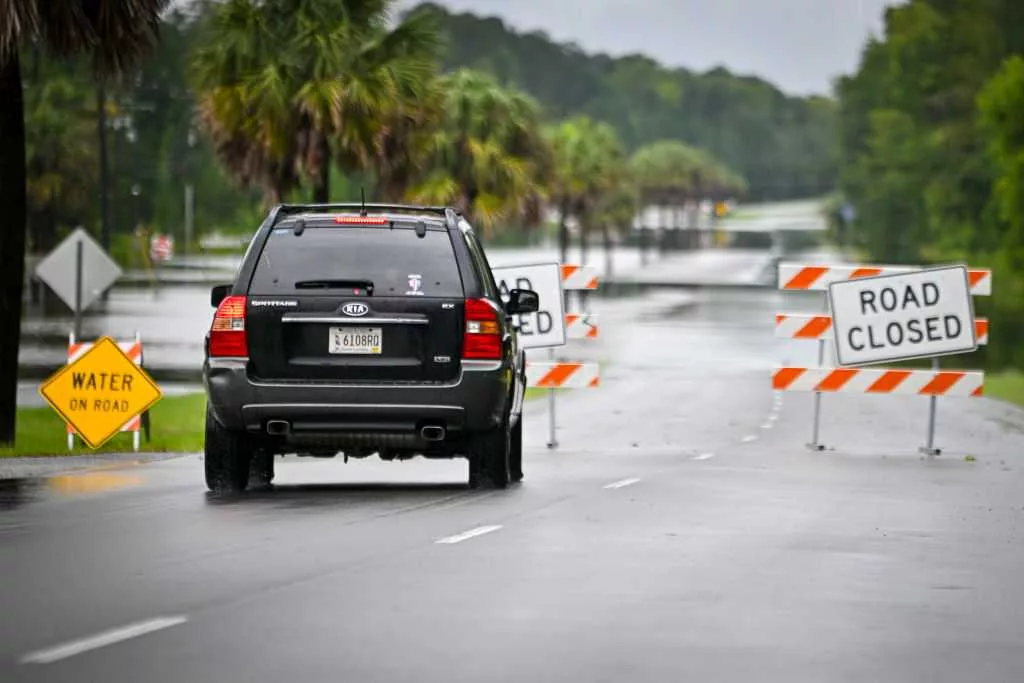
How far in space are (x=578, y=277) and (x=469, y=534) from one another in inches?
406

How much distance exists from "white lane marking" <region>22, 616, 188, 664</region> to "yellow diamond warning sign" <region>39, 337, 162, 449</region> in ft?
37.4

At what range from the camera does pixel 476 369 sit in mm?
15734

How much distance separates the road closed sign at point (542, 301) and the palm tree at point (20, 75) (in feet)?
14.4

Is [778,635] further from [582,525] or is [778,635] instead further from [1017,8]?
[1017,8]

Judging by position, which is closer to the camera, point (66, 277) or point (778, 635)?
point (778, 635)

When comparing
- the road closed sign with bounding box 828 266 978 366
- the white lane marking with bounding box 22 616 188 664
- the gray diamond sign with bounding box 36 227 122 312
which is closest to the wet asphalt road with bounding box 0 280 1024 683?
the white lane marking with bounding box 22 616 188 664

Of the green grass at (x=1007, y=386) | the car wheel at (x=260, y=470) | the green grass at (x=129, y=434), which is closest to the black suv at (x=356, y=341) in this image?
the car wheel at (x=260, y=470)

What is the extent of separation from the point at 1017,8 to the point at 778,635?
12539 centimetres

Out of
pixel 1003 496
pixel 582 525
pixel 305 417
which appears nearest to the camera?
pixel 582 525

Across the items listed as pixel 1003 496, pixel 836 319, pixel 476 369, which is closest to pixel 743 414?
pixel 836 319

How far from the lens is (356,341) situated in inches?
616

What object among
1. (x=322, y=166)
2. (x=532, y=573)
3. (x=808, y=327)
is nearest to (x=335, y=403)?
(x=532, y=573)

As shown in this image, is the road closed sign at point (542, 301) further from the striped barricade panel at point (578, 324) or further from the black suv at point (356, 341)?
the black suv at point (356, 341)

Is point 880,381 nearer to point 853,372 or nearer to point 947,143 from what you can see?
point 853,372
